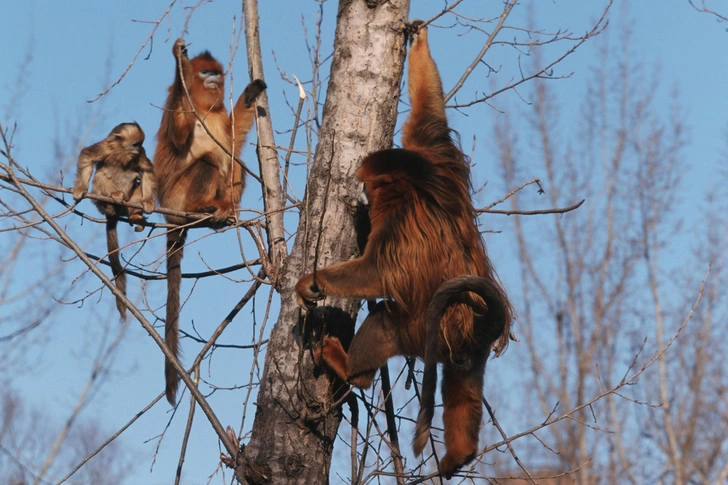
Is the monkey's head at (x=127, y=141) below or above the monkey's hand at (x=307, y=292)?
above

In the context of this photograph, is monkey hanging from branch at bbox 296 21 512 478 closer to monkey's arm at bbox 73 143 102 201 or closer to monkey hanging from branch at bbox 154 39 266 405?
monkey hanging from branch at bbox 154 39 266 405

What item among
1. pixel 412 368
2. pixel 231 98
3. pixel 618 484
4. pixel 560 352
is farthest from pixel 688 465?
pixel 231 98

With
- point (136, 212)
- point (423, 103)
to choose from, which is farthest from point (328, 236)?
point (136, 212)

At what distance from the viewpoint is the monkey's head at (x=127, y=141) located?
6.46 meters

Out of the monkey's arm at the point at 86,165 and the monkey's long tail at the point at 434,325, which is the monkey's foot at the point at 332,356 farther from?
the monkey's arm at the point at 86,165

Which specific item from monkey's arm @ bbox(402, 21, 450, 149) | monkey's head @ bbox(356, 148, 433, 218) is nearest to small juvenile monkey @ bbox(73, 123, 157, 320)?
monkey's arm @ bbox(402, 21, 450, 149)

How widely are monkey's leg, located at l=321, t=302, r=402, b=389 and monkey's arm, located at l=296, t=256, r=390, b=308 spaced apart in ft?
0.52

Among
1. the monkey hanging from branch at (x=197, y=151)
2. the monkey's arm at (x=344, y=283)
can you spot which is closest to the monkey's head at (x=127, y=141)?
the monkey hanging from branch at (x=197, y=151)

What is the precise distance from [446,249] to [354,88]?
0.92 metres

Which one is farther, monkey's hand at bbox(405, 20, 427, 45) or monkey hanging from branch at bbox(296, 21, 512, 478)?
monkey's hand at bbox(405, 20, 427, 45)

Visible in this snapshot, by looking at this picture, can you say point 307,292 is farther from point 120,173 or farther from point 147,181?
point 120,173

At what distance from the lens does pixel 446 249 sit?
397 cm

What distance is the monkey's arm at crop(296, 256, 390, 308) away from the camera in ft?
11.3

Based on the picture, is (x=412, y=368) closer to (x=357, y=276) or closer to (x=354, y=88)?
(x=357, y=276)
